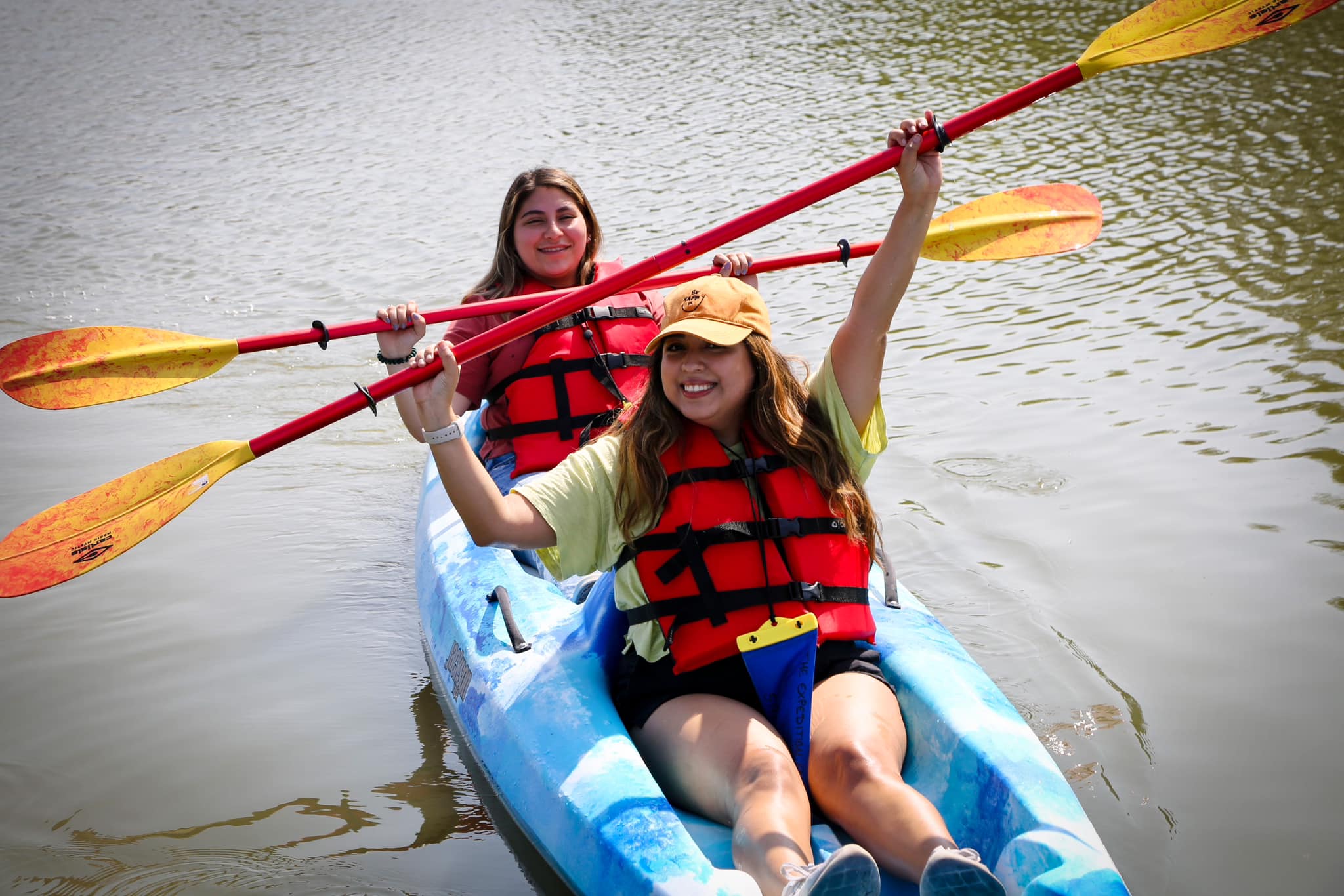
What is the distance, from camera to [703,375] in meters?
2.12

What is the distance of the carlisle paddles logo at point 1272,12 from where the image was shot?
2293 millimetres

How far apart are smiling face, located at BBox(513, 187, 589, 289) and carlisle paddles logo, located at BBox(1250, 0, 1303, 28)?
1.81 meters

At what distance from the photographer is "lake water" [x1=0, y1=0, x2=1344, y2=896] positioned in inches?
104

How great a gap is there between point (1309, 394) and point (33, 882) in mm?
4330

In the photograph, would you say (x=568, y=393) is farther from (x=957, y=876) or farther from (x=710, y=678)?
(x=957, y=876)

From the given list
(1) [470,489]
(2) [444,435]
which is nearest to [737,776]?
(1) [470,489]

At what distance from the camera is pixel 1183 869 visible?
2.28 meters

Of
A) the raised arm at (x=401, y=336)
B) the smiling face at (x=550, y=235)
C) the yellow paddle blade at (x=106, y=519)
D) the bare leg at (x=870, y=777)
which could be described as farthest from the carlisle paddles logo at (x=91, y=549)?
the bare leg at (x=870, y=777)

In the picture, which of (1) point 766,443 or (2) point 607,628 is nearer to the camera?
(1) point 766,443

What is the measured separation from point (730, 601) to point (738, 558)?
8 centimetres

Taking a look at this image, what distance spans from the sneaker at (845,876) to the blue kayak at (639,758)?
0.66 feet

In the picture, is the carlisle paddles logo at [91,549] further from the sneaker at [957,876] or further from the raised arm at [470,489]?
the sneaker at [957,876]

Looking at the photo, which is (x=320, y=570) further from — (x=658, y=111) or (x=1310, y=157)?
(x=658, y=111)

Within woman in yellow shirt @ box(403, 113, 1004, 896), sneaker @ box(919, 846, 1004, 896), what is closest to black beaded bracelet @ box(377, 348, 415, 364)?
woman in yellow shirt @ box(403, 113, 1004, 896)
